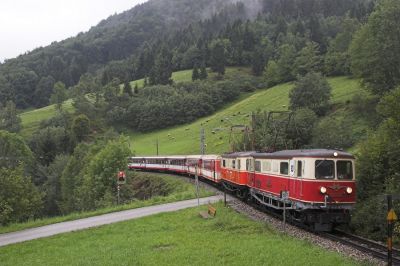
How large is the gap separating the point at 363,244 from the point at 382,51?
5362 centimetres

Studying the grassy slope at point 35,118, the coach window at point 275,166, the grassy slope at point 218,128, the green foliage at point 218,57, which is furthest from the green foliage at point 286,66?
the coach window at point 275,166

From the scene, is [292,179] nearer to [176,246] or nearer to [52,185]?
[176,246]

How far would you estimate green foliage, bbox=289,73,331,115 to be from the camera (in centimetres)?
8006

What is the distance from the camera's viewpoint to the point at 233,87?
456 feet

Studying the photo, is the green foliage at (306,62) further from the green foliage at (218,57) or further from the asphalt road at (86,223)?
the asphalt road at (86,223)

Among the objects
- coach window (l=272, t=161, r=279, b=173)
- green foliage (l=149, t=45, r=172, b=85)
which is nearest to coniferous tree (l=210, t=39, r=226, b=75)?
green foliage (l=149, t=45, r=172, b=85)

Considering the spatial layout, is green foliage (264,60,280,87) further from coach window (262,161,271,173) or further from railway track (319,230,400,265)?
railway track (319,230,400,265)

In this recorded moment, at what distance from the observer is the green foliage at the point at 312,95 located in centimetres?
8006

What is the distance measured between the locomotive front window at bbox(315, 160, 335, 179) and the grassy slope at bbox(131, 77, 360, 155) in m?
58.5

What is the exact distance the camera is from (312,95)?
8044 centimetres

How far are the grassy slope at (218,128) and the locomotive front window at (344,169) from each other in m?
58.3

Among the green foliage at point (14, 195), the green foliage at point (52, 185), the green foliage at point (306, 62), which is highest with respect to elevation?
the green foliage at point (306, 62)

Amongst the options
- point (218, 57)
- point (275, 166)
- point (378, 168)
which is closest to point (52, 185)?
point (275, 166)

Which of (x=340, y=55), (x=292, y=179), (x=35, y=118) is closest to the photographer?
(x=292, y=179)
